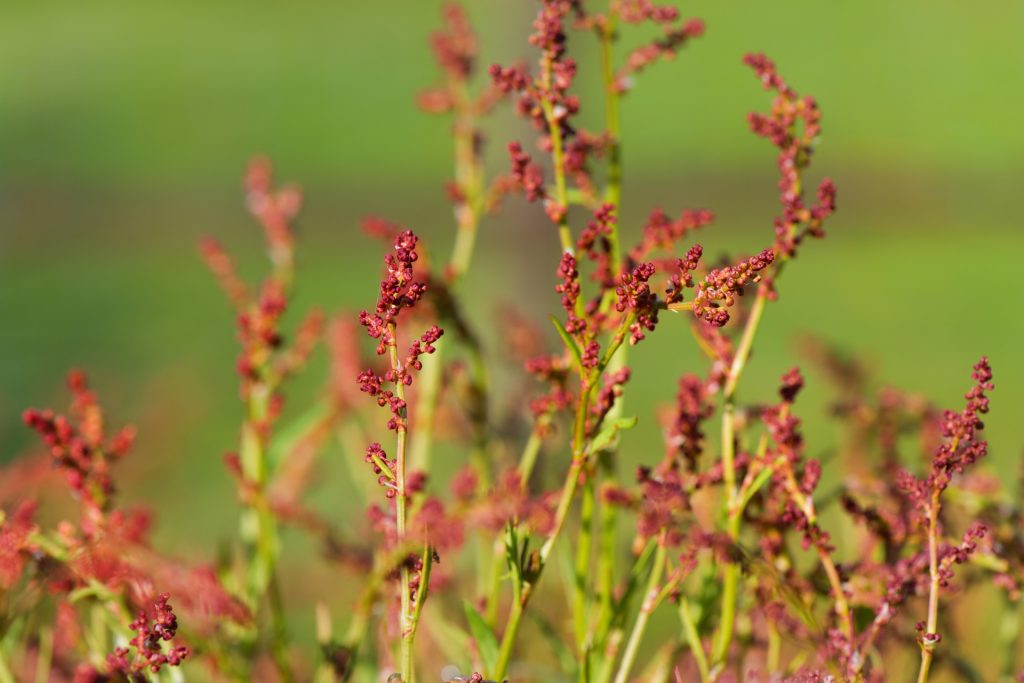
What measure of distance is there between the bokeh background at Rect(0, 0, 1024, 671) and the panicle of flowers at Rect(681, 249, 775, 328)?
1610 millimetres

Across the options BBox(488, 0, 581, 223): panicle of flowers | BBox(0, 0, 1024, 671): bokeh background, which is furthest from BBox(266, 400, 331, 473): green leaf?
BBox(0, 0, 1024, 671): bokeh background

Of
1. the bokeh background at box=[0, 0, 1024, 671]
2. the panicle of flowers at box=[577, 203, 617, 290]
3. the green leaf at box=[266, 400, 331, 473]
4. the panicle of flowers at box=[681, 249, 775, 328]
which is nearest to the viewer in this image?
the panicle of flowers at box=[681, 249, 775, 328]

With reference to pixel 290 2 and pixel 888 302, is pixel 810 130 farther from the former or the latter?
pixel 290 2

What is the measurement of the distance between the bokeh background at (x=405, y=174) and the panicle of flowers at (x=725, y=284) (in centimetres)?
161

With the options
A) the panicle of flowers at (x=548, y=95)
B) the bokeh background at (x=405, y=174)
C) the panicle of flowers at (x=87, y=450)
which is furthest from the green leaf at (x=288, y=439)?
the bokeh background at (x=405, y=174)

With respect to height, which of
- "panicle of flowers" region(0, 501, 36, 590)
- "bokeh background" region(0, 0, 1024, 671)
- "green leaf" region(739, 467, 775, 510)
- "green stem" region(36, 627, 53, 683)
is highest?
"bokeh background" region(0, 0, 1024, 671)

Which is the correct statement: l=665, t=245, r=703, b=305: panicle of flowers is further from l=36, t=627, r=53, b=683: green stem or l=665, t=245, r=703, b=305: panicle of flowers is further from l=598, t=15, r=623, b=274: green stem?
l=36, t=627, r=53, b=683: green stem

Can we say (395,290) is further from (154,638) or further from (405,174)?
(405,174)

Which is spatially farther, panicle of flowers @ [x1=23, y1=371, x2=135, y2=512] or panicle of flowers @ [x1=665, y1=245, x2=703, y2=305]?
panicle of flowers @ [x1=23, y1=371, x2=135, y2=512]

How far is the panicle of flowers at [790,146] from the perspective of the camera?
0.41 metres

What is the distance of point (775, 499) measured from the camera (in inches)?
17.6

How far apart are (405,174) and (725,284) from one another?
2.62m

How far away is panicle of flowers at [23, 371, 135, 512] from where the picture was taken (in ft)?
1.39

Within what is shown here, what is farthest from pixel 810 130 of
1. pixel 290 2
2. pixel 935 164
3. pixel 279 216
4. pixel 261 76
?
pixel 290 2
